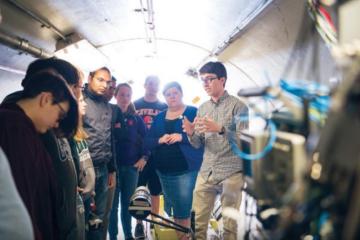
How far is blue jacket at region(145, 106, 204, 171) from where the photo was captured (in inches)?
133

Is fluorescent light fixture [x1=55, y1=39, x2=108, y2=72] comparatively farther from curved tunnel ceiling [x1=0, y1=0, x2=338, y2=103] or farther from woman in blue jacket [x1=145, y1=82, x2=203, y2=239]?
woman in blue jacket [x1=145, y1=82, x2=203, y2=239]

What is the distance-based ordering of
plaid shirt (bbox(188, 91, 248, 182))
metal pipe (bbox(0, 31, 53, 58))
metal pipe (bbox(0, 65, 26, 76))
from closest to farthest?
plaid shirt (bbox(188, 91, 248, 182)), metal pipe (bbox(0, 31, 53, 58)), metal pipe (bbox(0, 65, 26, 76))

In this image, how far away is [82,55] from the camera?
215 inches

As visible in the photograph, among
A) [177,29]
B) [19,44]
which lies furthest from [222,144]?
[177,29]

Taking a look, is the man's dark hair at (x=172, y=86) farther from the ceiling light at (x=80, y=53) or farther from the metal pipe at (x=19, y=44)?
the metal pipe at (x=19, y=44)

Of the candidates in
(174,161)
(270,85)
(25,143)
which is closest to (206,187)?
(174,161)

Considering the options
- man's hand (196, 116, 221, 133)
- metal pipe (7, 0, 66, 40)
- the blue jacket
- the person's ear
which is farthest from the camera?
the blue jacket

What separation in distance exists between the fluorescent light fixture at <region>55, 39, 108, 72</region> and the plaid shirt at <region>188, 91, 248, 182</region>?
209 cm

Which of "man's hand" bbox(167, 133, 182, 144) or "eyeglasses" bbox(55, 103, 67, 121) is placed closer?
"eyeglasses" bbox(55, 103, 67, 121)

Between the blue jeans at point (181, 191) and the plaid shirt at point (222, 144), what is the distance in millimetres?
467

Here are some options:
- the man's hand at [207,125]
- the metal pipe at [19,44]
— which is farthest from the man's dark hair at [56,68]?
the metal pipe at [19,44]

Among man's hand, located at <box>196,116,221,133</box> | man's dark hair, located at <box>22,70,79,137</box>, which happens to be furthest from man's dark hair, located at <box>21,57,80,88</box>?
man's hand, located at <box>196,116,221,133</box>

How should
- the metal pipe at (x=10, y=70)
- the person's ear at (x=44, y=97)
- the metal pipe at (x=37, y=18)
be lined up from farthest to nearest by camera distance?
the metal pipe at (x=10, y=70), the metal pipe at (x=37, y=18), the person's ear at (x=44, y=97)

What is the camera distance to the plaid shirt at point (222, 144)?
274 centimetres
